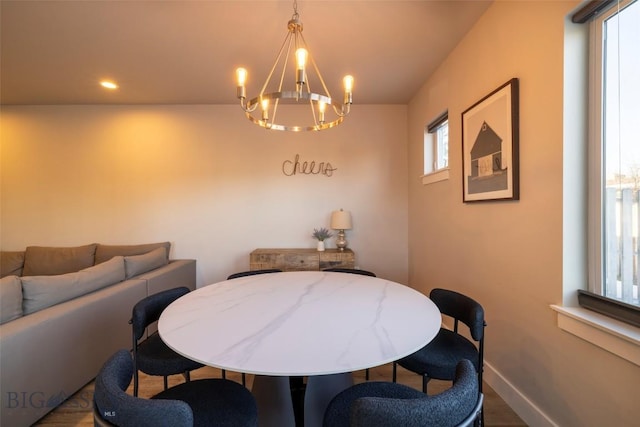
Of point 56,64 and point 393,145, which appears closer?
point 56,64

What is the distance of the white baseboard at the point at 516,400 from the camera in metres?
1.45

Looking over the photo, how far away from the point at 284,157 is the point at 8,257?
3.57 meters

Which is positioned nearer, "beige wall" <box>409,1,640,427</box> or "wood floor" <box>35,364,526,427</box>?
"beige wall" <box>409,1,640,427</box>

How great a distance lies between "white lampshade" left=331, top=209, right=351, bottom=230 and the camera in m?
3.26

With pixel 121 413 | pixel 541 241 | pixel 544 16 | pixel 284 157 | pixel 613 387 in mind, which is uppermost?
pixel 544 16

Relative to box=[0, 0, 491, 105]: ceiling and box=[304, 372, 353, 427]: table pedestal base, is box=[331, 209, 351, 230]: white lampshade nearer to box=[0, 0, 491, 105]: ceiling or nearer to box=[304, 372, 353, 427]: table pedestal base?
box=[0, 0, 491, 105]: ceiling

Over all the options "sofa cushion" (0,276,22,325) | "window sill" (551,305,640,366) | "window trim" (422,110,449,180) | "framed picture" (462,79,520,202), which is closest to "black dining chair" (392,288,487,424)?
"window sill" (551,305,640,366)

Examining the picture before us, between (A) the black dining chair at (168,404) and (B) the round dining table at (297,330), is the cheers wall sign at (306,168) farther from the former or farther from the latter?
(A) the black dining chair at (168,404)

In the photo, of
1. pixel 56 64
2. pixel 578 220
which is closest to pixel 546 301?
pixel 578 220

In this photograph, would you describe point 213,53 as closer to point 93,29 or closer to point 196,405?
point 93,29

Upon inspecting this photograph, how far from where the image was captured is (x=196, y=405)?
1017 mm

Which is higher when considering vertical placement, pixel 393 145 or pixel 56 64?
pixel 56 64

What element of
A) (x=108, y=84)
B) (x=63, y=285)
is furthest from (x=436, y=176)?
(x=108, y=84)

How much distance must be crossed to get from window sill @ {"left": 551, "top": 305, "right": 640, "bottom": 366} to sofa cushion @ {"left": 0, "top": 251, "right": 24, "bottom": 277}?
17.1ft
